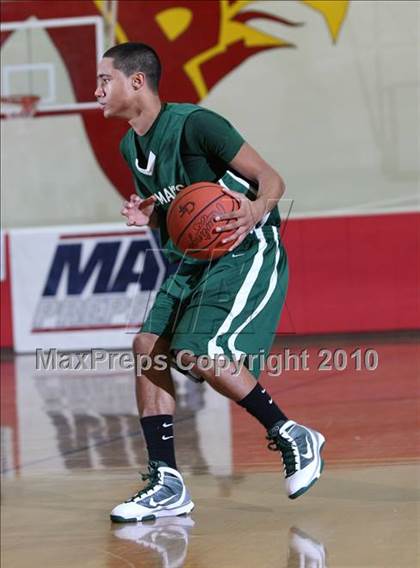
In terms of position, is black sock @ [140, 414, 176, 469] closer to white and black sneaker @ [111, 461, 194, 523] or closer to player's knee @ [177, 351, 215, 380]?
white and black sneaker @ [111, 461, 194, 523]

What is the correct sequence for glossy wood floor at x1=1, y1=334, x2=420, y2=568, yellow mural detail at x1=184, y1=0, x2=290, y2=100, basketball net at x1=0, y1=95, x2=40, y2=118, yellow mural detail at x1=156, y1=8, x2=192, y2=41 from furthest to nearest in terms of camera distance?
1. basketball net at x1=0, y1=95, x2=40, y2=118
2. yellow mural detail at x1=156, y1=8, x2=192, y2=41
3. yellow mural detail at x1=184, y1=0, x2=290, y2=100
4. glossy wood floor at x1=1, y1=334, x2=420, y2=568

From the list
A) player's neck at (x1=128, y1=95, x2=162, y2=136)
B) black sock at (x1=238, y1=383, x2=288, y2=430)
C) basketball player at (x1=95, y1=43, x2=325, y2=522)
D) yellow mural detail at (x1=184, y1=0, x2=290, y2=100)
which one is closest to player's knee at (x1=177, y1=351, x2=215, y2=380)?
basketball player at (x1=95, y1=43, x2=325, y2=522)

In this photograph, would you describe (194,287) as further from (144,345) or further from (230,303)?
(144,345)

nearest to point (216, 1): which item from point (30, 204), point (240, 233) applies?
point (30, 204)

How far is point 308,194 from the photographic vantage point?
1101cm

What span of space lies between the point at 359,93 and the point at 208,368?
712 centimetres

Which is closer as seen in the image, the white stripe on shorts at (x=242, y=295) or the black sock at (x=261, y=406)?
the white stripe on shorts at (x=242, y=295)

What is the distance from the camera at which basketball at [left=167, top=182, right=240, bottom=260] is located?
4156 mm

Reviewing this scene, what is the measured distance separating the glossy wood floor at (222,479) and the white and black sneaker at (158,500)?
7 centimetres

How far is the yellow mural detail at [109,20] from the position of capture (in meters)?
11.4

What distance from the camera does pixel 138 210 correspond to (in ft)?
14.9

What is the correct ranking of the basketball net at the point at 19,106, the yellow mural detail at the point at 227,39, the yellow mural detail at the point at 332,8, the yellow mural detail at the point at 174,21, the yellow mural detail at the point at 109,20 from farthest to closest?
the basketball net at the point at 19,106 < the yellow mural detail at the point at 109,20 < the yellow mural detail at the point at 174,21 < the yellow mural detail at the point at 227,39 < the yellow mural detail at the point at 332,8

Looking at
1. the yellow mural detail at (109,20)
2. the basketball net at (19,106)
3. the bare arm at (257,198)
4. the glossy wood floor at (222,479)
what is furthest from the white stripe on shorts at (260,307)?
the basketball net at (19,106)

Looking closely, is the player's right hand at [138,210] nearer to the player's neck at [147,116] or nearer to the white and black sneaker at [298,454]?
the player's neck at [147,116]
